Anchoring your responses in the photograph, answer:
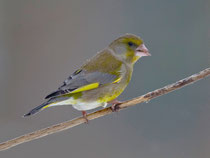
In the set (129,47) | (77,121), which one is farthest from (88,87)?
(129,47)

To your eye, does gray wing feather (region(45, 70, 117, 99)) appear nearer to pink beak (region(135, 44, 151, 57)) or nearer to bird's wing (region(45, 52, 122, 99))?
bird's wing (region(45, 52, 122, 99))

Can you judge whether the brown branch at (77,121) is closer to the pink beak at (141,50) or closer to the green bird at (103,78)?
the green bird at (103,78)

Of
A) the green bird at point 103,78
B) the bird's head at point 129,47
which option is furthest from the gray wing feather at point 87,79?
the bird's head at point 129,47

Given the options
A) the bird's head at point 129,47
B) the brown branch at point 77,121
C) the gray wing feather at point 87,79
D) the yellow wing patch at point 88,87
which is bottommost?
the brown branch at point 77,121

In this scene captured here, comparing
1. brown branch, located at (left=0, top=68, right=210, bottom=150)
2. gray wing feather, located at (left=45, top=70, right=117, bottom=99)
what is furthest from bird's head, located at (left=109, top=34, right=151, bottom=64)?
brown branch, located at (left=0, top=68, right=210, bottom=150)

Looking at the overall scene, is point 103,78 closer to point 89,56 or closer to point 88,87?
point 88,87

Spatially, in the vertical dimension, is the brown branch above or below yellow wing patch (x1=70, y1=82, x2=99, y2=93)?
below

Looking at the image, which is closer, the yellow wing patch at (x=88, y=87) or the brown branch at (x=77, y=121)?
the brown branch at (x=77, y=121)

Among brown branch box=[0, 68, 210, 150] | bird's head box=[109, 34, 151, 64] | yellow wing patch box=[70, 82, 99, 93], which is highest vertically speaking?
bird's head box=[109, 34, 151, 64]

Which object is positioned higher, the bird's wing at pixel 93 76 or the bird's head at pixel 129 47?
the bird's head at pixel 129 47

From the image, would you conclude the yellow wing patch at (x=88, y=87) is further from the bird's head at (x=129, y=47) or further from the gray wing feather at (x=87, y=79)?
the bird's head at (x=129, y=47)
